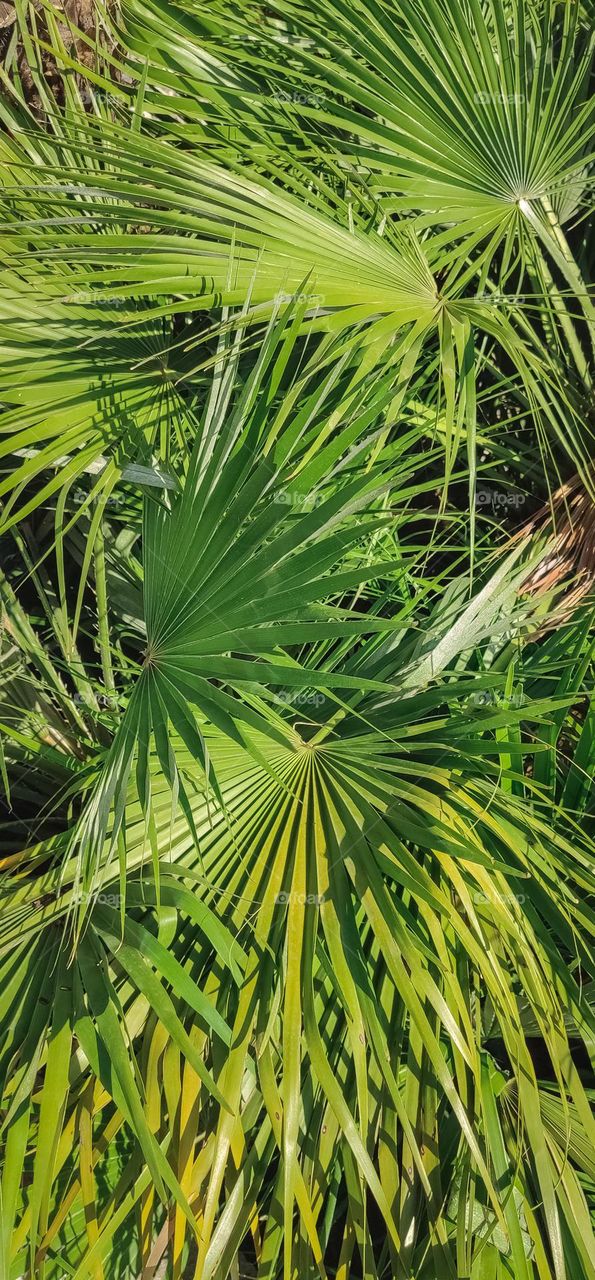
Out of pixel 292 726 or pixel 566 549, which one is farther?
pixel 566 549

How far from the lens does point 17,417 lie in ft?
4.18

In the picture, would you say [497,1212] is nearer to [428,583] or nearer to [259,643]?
Answer: [259,643]

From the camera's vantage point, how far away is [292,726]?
4.18ft

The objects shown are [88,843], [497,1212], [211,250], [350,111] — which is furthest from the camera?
[350,111]

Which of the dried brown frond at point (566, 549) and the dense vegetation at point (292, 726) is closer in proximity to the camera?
the dense vegetation at point (292, 726)

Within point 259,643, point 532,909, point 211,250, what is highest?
point 211,250

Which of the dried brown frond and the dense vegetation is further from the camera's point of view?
the dried brown frond

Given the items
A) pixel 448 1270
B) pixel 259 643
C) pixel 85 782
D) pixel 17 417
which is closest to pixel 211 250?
pixel 17 417

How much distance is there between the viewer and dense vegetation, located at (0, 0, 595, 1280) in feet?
3.20

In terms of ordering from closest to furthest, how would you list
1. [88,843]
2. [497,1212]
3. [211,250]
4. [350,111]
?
[497,1212] → [88,843] → [211,250] → [350,111]

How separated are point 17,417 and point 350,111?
0.75 m

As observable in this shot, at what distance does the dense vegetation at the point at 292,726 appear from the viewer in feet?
3.20

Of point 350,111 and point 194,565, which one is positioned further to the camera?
point 350,111

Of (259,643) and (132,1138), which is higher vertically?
(259,643)
